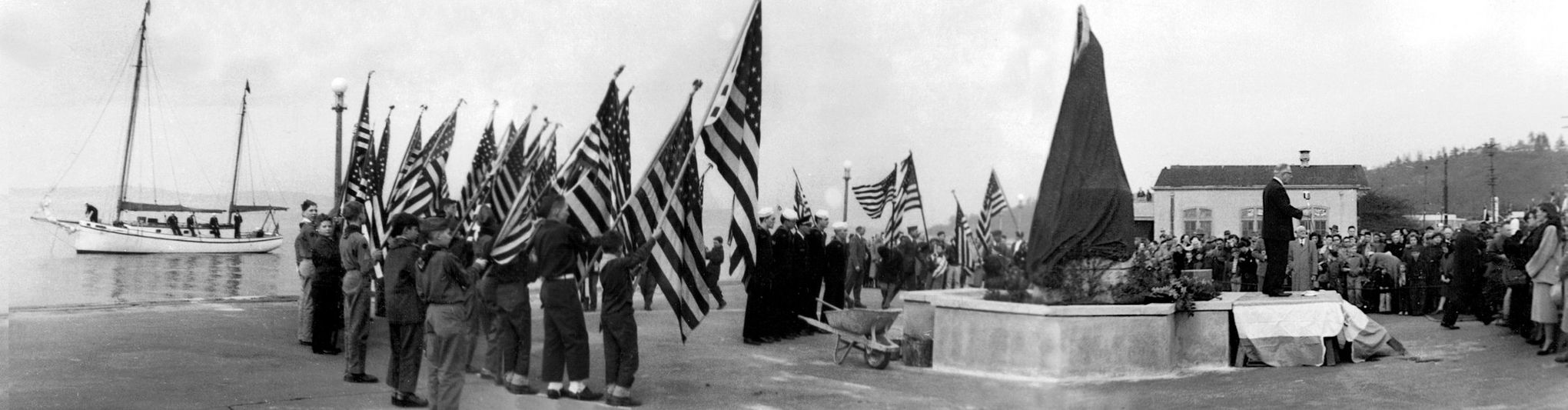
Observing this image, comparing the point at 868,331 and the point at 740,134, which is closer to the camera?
the point at 740,134

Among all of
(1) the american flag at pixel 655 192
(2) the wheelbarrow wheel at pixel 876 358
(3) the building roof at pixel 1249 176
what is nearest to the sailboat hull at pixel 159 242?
(1) the american flag at pixel 655 192

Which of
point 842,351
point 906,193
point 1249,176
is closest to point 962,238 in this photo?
point 906,193

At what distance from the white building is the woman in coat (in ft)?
55.4

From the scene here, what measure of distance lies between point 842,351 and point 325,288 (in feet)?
14.8

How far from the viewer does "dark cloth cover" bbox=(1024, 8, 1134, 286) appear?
10016mm

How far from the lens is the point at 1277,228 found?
10312 millimetres

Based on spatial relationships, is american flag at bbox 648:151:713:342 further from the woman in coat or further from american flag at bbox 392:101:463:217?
the woman in coat

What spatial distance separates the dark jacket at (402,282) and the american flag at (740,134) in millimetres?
2530

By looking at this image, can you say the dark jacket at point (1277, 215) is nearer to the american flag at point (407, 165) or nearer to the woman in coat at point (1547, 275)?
the woman in coat at point (1547, 275)

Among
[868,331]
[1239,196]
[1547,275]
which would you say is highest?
[1239,196]

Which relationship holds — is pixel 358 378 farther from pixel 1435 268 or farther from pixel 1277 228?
pixel 1435 268

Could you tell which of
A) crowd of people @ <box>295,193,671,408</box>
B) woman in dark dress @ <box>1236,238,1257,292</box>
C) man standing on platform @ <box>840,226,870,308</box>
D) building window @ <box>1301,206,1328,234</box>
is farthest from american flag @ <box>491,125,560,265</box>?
building window @ <box>1301,206,1328,234</box>

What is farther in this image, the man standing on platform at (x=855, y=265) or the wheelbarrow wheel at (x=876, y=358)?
the man standing on platform at (x=855, y=265)

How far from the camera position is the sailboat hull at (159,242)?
17.2m
